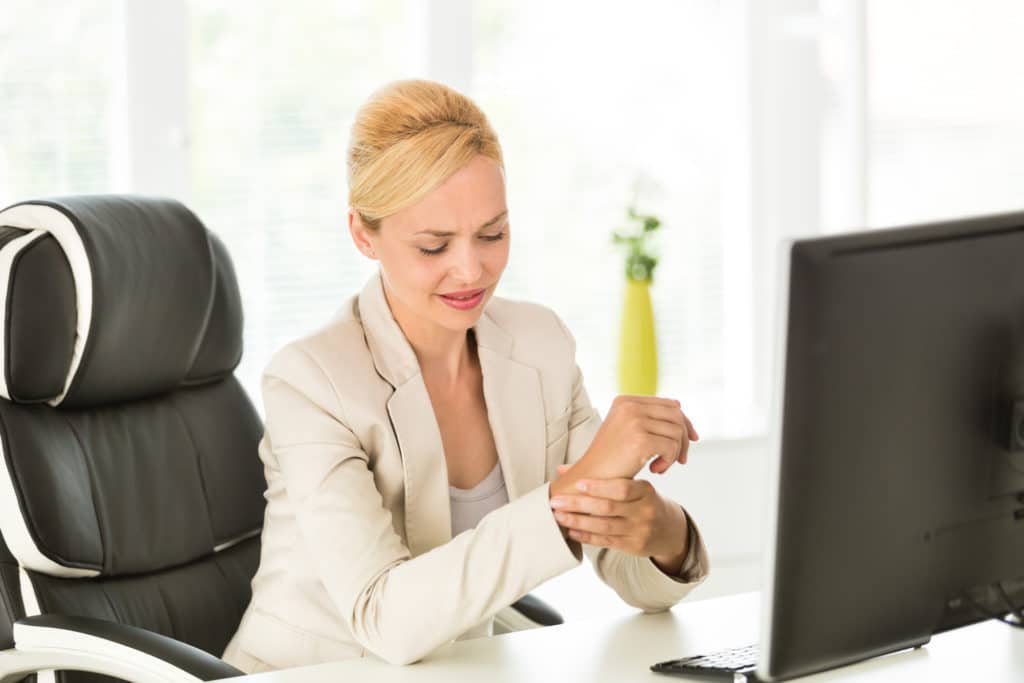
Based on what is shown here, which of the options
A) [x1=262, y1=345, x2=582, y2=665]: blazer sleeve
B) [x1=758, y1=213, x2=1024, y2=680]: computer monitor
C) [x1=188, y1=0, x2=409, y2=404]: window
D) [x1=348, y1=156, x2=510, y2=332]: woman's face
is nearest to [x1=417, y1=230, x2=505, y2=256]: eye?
[x1=348, y1=156, x2=510, y2=332]: woman's face

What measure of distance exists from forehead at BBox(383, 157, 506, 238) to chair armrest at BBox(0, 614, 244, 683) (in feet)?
1.98

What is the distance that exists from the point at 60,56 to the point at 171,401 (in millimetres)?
1195

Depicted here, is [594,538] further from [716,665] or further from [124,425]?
[124,425]

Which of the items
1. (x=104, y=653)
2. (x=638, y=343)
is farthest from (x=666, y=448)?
(x=638, y=343)

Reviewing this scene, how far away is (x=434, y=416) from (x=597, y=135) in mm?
1966

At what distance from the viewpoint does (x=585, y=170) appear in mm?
3637

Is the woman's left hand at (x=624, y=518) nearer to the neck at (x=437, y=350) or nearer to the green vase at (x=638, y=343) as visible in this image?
the neck at (x=437, y=350)

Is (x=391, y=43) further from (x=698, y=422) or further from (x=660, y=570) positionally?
(x=660, y=570)

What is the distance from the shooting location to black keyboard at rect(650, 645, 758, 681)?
1411mm

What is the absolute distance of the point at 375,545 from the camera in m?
1.65

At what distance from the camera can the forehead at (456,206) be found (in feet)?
5.78

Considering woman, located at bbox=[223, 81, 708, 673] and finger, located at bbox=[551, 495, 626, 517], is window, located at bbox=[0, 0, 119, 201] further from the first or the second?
finger, located at bbox=[551, 495, 626, 517]

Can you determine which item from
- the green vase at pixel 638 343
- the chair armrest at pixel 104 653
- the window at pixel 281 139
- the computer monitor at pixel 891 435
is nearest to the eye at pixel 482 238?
the chair armrest at pixel 104 653

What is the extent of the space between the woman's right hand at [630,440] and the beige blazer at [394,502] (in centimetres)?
6
